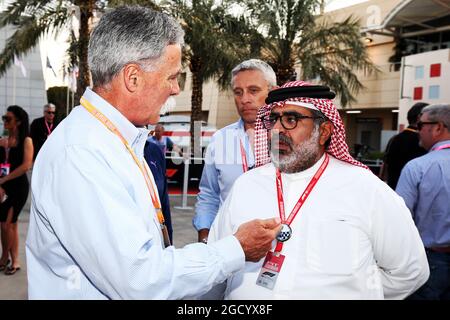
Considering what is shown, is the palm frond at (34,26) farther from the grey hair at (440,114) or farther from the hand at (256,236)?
the hand at (256,236)

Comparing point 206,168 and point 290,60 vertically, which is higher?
point 290,60

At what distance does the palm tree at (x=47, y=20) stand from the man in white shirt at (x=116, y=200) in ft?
32.8

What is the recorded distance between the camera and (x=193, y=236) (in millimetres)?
7508

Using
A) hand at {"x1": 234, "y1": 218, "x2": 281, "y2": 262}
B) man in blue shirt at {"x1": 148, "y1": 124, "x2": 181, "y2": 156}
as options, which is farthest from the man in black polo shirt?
hand at {"x1": 234, "y1": 218, "x2": 281, "y2": 262}

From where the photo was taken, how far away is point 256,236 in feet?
5.49

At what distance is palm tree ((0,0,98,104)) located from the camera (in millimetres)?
11148

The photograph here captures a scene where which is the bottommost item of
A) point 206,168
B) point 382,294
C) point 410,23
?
point 382,294

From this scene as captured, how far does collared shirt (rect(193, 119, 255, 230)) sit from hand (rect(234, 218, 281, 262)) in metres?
1.52

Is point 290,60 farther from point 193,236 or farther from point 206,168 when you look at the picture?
point 206,168
